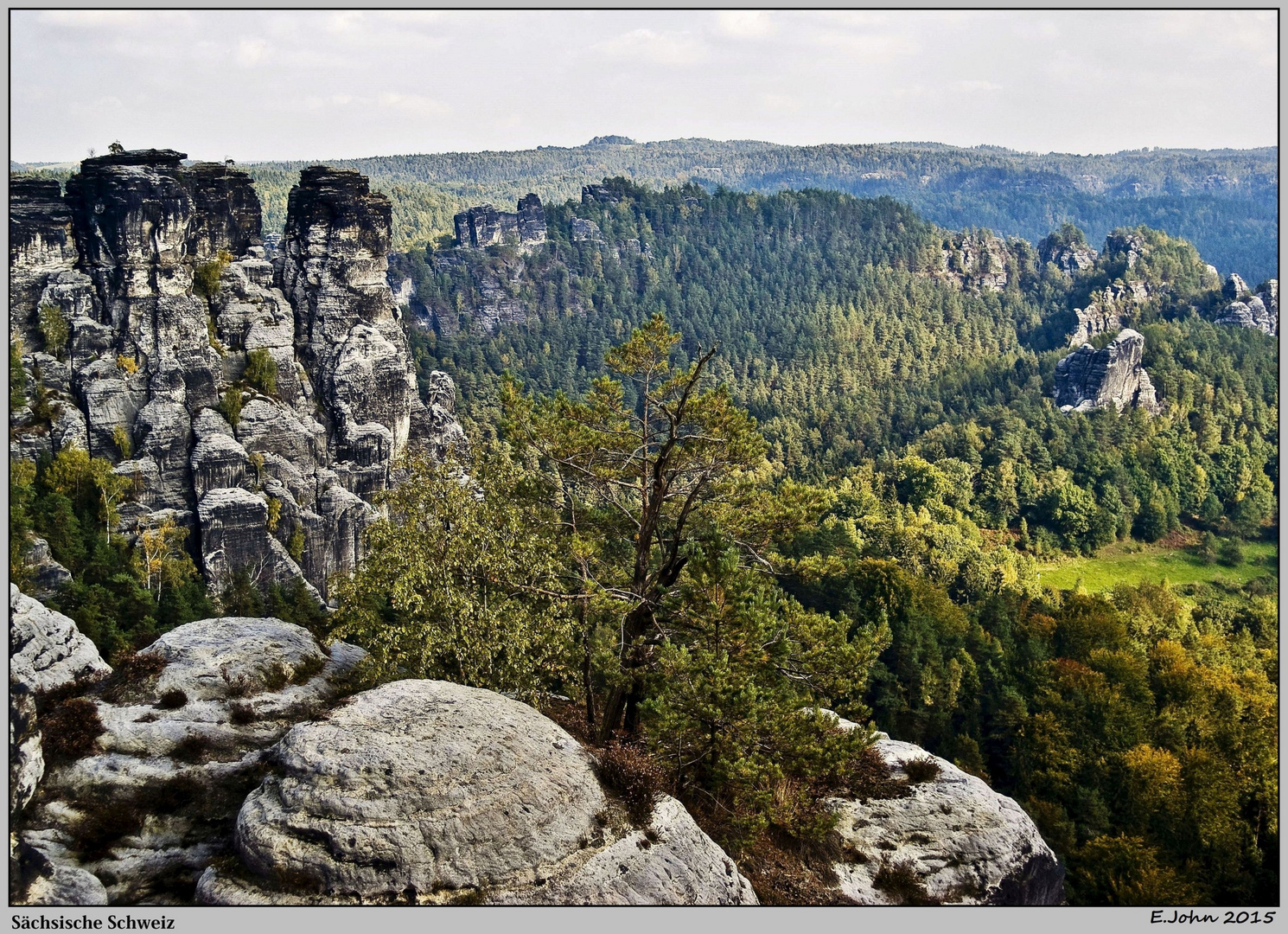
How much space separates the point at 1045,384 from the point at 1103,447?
1898 centimetres

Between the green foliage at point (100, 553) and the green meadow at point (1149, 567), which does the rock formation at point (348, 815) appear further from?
the green meadow at point (1149, 567)

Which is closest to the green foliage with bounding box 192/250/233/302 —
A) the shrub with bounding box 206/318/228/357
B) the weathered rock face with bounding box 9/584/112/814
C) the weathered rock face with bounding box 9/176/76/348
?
the shrub with bounding box 206/318/228/357

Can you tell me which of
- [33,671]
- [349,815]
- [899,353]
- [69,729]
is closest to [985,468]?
[899,353]

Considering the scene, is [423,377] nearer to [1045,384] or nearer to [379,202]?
[379,202]

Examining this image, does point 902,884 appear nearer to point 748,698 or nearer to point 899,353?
point 748,698

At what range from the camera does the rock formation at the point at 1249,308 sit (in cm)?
12519

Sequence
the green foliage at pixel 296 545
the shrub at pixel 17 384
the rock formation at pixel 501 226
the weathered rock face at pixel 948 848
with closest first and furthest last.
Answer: the weathered rock face at pixel 948 848 < the shrub at pixel 17 384 < the green foliage at pixel 296 545 < the rock formation at pixel 501 226

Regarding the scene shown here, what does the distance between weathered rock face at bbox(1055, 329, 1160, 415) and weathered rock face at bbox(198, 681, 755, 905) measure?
10017 centimetres

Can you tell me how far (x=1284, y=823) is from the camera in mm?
21188

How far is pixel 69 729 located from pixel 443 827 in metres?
8.01

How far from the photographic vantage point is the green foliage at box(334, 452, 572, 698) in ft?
68.7

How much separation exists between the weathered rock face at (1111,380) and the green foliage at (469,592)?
96230 mm

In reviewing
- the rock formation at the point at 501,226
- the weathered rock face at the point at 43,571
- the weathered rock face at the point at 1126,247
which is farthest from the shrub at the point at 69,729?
the weathered rock face at the point at 1126,247

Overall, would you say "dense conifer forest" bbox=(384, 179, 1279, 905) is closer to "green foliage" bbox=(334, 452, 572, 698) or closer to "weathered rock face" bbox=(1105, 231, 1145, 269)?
"weathered rock face" bbox=(1105, 231, 1145, 269)
